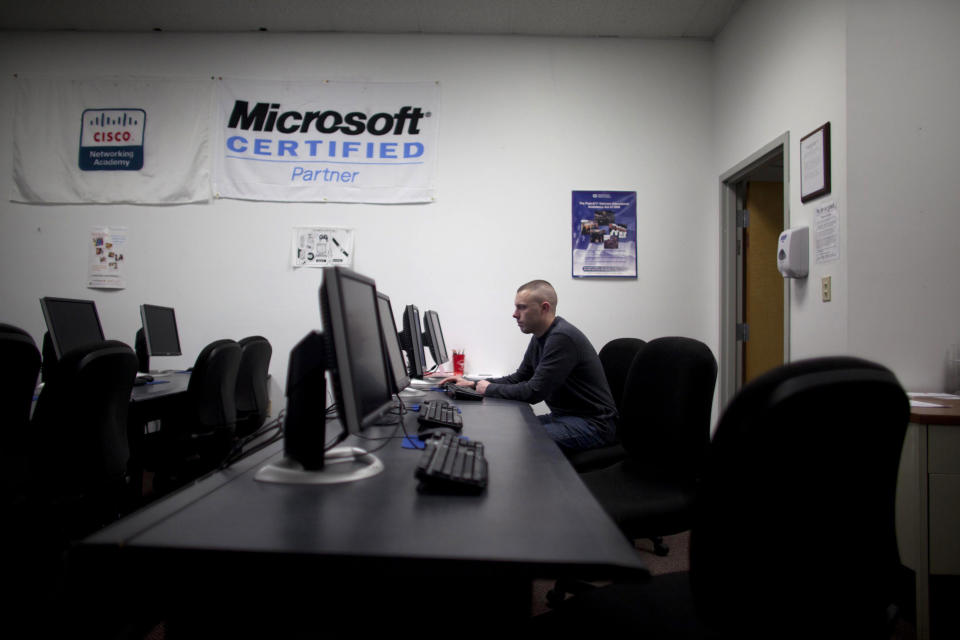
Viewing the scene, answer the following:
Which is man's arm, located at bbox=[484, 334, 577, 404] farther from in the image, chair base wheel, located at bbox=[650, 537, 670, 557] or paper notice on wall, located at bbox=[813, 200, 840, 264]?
paper notice on wall, located at bbox=[813, 200, 840, 264]

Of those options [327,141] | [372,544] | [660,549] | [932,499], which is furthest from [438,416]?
[327,141]

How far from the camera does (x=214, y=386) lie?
8.07ft

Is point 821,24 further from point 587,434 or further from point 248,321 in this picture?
point 248,321

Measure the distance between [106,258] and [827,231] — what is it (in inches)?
179

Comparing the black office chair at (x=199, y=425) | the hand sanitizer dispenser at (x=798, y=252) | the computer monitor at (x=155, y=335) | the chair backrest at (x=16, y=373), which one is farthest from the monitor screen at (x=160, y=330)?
the hand sanitizer dispenser at (x=798, y=252)

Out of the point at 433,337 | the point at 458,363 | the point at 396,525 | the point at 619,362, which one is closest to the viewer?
the point at 396,525

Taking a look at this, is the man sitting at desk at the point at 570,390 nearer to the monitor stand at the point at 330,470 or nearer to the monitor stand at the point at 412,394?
the monitor stand at the point at 412,394

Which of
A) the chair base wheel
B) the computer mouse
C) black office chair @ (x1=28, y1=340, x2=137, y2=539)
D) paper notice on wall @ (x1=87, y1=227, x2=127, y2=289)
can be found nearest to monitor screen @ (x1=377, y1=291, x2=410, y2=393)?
the computer mouse

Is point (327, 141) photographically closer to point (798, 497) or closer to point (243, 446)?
point (243, 446)

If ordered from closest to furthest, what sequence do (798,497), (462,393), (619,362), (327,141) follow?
(798,497)
(462,393)
(619,362)
(327,141)

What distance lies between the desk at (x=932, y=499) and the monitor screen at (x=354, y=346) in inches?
69.5

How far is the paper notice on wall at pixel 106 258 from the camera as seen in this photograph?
353 centimetres

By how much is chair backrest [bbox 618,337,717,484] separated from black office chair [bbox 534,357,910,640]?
2.62 ft

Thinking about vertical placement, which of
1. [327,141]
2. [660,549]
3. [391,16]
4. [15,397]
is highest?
[391,16]
